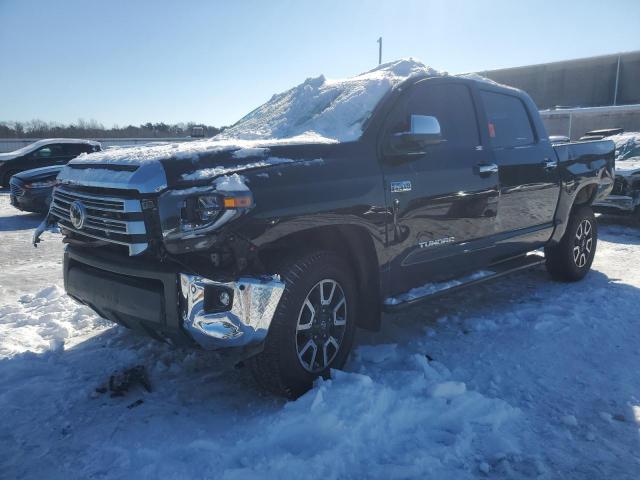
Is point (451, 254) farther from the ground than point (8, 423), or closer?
farther from the ground

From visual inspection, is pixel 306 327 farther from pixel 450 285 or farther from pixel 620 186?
pixel 620 186

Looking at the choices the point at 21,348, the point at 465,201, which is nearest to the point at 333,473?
the point at 465,201

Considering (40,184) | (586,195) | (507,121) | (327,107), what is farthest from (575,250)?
(40,184)

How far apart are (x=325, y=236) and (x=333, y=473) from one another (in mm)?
1348

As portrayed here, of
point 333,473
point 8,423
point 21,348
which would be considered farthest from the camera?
point 21,348

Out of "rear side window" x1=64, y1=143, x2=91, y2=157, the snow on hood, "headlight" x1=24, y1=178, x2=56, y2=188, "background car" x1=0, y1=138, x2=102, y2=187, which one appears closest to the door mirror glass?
the snow on hood

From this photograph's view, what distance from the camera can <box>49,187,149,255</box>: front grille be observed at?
8.53 ft

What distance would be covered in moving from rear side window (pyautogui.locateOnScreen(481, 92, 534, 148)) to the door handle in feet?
0.85

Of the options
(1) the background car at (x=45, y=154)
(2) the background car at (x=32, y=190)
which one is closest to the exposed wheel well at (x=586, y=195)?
(2) the background car at (x=32, y=190)

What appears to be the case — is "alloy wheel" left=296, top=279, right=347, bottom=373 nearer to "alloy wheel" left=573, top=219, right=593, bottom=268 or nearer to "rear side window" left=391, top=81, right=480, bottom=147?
"rear side window" left=391, top=81, right=480, bottom=147

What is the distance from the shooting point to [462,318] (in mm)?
4352

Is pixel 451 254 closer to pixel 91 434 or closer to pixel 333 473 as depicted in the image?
pixel 333 473

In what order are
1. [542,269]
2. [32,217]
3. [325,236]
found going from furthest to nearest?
[32,217], [542,269], [325,236]

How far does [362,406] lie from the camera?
108 inches
